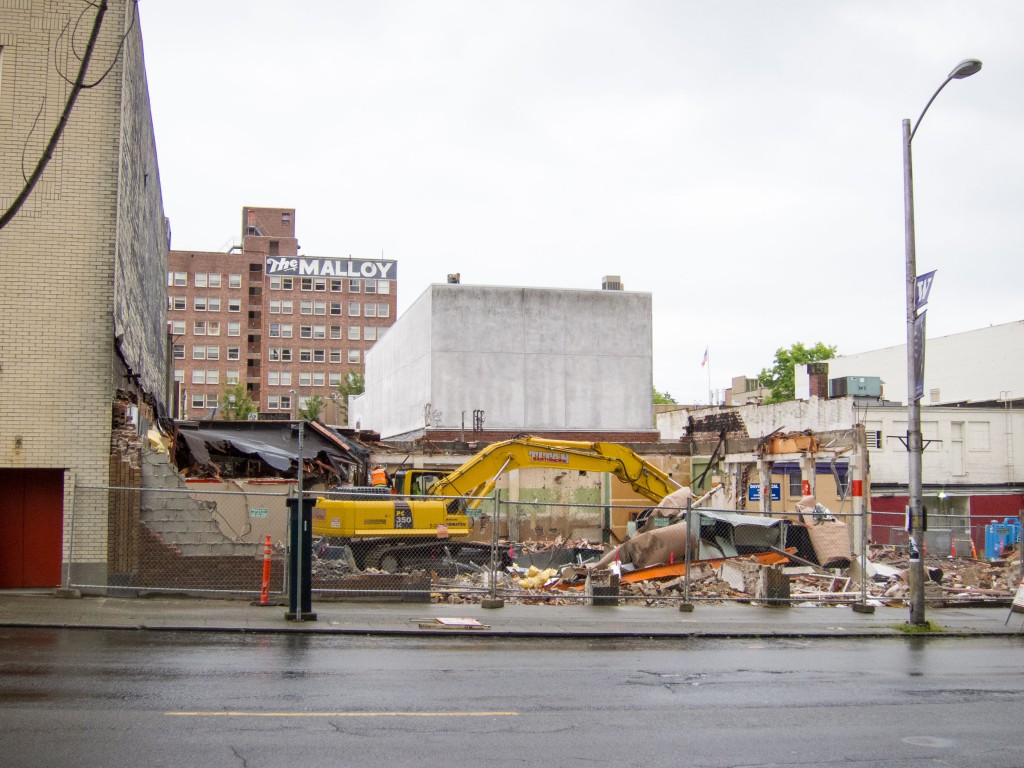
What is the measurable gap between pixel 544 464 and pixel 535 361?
2799 centimetres

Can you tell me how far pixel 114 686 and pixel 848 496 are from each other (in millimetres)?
28803

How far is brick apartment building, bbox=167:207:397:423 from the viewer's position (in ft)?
396

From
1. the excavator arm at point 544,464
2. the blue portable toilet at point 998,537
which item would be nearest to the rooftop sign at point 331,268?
the blue portable toilet at point 998,537

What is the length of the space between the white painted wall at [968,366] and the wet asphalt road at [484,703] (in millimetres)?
48478

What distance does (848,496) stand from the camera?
1379 inches

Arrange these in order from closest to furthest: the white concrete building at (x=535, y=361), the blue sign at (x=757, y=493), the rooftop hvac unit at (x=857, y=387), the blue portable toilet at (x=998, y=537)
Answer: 1. the blue portable toilet at (x=998, y=537)
2. the blue sign at (x=757, y=493)
3. the rooftop hvac unit at (x=857, y=387)
4. the white concrete building at (x=535, y=361)

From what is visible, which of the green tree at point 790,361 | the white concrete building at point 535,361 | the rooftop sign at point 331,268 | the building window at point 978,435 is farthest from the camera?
the rooftop sign at point 331,268

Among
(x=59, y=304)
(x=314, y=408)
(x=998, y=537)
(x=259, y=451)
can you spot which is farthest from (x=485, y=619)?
(x=314, y=408)

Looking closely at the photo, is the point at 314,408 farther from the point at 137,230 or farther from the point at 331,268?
the point at 137,230

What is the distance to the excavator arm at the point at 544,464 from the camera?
25.7 meters

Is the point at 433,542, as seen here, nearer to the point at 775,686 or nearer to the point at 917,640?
the point at 917,640

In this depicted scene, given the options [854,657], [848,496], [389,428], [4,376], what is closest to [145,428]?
[4,376]

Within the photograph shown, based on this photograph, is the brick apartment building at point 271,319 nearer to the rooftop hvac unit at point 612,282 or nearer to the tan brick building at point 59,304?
the rooftop hvac unit at point 612,282

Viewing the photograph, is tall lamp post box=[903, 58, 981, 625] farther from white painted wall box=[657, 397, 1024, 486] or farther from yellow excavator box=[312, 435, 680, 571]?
white painted wall box=[657, 397, 1024, 486]
